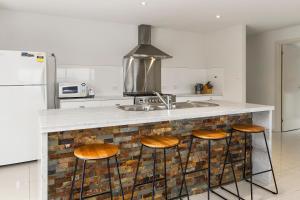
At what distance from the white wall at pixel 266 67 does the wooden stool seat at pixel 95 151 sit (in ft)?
15.8

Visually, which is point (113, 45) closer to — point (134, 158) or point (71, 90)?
point (71, 90)

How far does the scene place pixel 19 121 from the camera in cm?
331

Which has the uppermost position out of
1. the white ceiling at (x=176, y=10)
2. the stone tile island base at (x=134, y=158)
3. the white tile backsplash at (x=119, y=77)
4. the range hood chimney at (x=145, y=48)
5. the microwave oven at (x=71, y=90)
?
the white ceiling at (x=176, y=10)

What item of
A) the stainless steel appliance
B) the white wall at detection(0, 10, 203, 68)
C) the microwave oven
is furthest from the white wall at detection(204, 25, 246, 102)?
the microwave oven

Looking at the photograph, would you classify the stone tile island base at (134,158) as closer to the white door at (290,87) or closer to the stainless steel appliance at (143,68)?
the stainless steel appliance at (143,68)

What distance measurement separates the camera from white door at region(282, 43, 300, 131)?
535cm

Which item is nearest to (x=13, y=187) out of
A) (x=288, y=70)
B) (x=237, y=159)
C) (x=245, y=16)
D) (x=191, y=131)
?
(x=191, y=131)

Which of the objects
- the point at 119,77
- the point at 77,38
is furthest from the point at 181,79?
the point at 77,38

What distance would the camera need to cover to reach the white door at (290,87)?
5.35 meters

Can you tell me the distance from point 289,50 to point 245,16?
2006 mm

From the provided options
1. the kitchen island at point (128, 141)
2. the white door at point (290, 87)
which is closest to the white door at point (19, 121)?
the kitchen island at point (128, 141)

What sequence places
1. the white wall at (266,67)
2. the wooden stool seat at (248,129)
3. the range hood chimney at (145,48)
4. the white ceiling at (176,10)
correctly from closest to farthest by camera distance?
the wooden stool seat at (248,129), the white ceiling at (176,10), the range hood chimney at (145,48), the white wall at (266,67)

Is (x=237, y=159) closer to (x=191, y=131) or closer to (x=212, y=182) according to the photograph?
(x=212, y=182)

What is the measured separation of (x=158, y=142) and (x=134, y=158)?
1.07 feet
